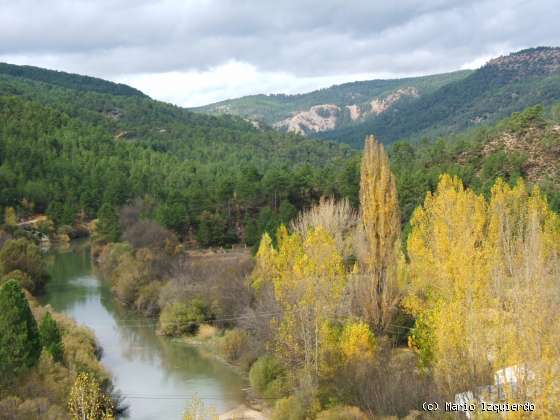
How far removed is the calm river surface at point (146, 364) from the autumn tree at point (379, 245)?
6.87m

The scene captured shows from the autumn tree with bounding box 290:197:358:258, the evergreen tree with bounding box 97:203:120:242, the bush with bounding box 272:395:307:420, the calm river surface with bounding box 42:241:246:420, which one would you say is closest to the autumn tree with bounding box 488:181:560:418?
the bush with bounding box 272:395:307:420

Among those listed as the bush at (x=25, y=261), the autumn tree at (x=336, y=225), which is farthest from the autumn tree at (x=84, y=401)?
the bush at (x=25, y=261)

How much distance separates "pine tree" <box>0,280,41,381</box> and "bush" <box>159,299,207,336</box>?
42.7 feet

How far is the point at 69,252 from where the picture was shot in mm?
65312

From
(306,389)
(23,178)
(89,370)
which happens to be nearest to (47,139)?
(23,178)

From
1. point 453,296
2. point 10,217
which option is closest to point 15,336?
point 453,296

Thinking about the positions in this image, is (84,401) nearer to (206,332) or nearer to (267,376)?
(267,376)

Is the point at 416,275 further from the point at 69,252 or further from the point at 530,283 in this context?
the point at 69,252

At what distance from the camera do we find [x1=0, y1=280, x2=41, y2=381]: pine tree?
22.1 metres

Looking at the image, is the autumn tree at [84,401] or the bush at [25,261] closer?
the autumn tree at [84,401]

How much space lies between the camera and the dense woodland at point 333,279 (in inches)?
675

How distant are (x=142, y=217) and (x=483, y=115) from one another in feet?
466

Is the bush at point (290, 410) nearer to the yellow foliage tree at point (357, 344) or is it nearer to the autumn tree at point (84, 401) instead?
the yellow foliage tree at point (357, 344)

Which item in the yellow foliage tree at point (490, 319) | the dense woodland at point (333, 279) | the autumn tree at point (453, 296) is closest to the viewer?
the yellow foliage tree at point (490, 319)
